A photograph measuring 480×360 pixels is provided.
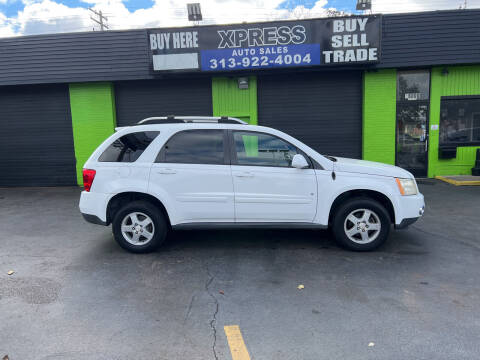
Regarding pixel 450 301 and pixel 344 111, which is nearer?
pixel 450 301

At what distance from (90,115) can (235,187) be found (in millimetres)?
8275

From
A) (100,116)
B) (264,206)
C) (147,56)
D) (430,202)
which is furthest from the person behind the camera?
(100,116)

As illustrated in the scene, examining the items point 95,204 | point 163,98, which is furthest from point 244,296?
point 163,98

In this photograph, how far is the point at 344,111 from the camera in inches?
444

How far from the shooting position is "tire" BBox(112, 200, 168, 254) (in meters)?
5.16

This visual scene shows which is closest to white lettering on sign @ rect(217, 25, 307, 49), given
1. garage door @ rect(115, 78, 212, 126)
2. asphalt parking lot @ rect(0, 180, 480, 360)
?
garage door @ rect(115, 78, 212, 126)

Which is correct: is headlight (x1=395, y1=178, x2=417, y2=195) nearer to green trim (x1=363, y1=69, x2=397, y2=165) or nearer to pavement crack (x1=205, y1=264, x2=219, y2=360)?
pavement crack (x1=205, y1=264, x2=219, y2=360)

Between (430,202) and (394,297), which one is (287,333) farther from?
(430,202)

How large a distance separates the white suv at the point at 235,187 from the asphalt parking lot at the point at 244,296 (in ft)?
1.60

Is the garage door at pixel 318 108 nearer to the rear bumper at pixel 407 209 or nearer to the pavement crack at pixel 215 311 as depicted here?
the rear bumper at pixel 407 209

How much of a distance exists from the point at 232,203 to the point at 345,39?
7.12m

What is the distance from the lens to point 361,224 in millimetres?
5137

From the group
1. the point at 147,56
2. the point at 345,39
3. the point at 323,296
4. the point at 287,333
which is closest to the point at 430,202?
the point at 345,39

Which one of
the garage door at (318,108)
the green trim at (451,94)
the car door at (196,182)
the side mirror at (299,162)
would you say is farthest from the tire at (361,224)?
the green trim at (451,94)
